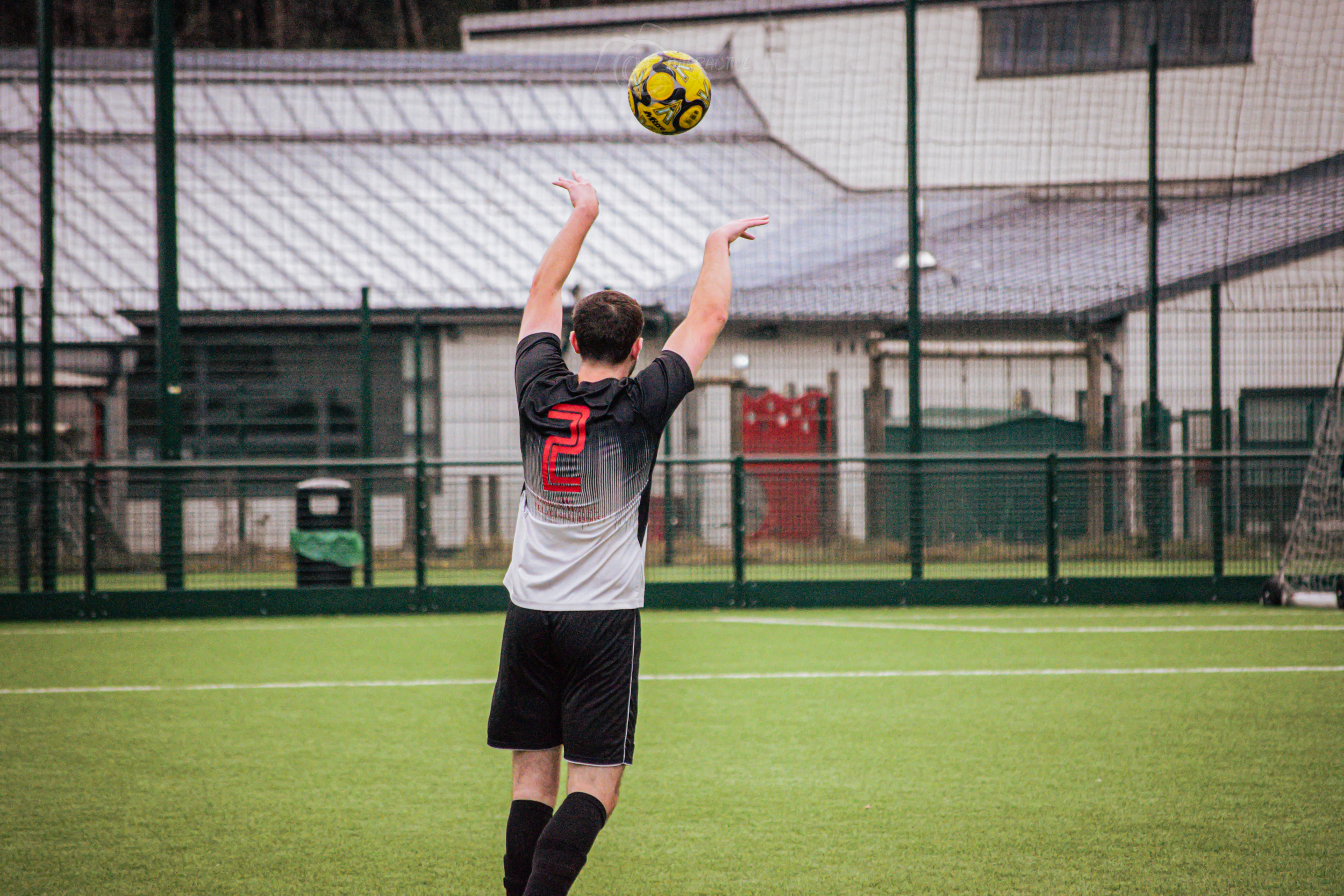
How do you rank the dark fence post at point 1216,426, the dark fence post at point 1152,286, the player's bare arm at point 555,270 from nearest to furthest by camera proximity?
the player's bare arm at point 555,270 < the dark fence post at point 1216,426 < the dark fence post at point 1152,286

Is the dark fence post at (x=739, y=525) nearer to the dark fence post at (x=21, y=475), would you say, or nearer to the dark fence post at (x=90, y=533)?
the dark fence post at (x=90, y=533)

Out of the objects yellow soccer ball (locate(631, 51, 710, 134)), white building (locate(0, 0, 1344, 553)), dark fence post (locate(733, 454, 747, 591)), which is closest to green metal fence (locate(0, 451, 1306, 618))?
dark fence post (locate(733, 454, 747, 591))

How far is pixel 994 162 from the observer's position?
23984 mm

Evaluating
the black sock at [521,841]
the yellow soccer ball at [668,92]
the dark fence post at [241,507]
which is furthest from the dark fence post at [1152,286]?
the black sock at [521,841]

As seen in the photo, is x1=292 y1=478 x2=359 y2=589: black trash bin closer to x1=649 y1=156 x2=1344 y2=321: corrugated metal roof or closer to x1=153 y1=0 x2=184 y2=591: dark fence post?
x1=153 y1=0 x2=184 y2=591: dark fence post

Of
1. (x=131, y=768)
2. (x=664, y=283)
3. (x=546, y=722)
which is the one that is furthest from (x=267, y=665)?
(x=664, y=283)

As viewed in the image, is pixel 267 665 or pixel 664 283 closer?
pixel 267 665

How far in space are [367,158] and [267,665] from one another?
52.7 feet

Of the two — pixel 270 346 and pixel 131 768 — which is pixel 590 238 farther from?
pixel 131 768

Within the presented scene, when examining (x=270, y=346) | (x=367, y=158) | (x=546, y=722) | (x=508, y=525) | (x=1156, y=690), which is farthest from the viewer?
(x=367, y=158)

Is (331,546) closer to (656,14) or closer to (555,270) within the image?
(555,270)

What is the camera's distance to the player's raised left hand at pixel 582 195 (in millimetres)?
3340

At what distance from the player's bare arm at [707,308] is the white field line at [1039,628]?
7.01m

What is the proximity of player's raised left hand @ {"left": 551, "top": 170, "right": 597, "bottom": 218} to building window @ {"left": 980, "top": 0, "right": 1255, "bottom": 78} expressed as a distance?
2324 cm
